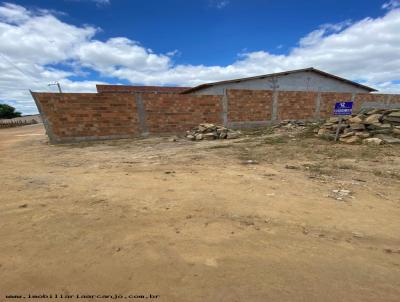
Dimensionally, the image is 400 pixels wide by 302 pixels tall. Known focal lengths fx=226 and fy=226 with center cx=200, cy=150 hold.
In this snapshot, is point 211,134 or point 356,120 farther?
point 211,134

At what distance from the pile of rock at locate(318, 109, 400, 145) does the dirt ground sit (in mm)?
3244

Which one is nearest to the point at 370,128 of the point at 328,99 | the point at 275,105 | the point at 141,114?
the point at 275,105

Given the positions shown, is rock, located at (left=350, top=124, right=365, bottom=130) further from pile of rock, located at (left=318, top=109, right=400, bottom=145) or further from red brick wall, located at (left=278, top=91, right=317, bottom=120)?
red brick wall, located at (left=278, top=91, right=317, bottom=120)

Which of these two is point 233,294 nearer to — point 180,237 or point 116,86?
point 180,237

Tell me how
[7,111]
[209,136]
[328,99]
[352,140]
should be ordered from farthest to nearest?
[7,111] < [328,99] < [209,136] < [352,140]

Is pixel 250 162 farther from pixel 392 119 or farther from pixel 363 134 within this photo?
pixel 392 119

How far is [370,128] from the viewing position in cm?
832

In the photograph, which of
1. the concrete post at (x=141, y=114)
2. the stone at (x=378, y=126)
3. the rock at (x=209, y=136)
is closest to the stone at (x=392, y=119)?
A: the stone at (x=378, y=126)

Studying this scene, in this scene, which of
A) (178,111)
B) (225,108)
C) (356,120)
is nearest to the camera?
(356,120)

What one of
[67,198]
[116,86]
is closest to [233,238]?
[67,198]

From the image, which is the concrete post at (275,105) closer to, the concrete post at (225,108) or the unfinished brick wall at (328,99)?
the concrete post at (225,108)

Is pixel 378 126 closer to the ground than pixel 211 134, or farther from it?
farther from it

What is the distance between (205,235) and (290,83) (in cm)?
1737

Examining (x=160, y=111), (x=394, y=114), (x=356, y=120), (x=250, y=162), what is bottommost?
(x=250, y=162)
